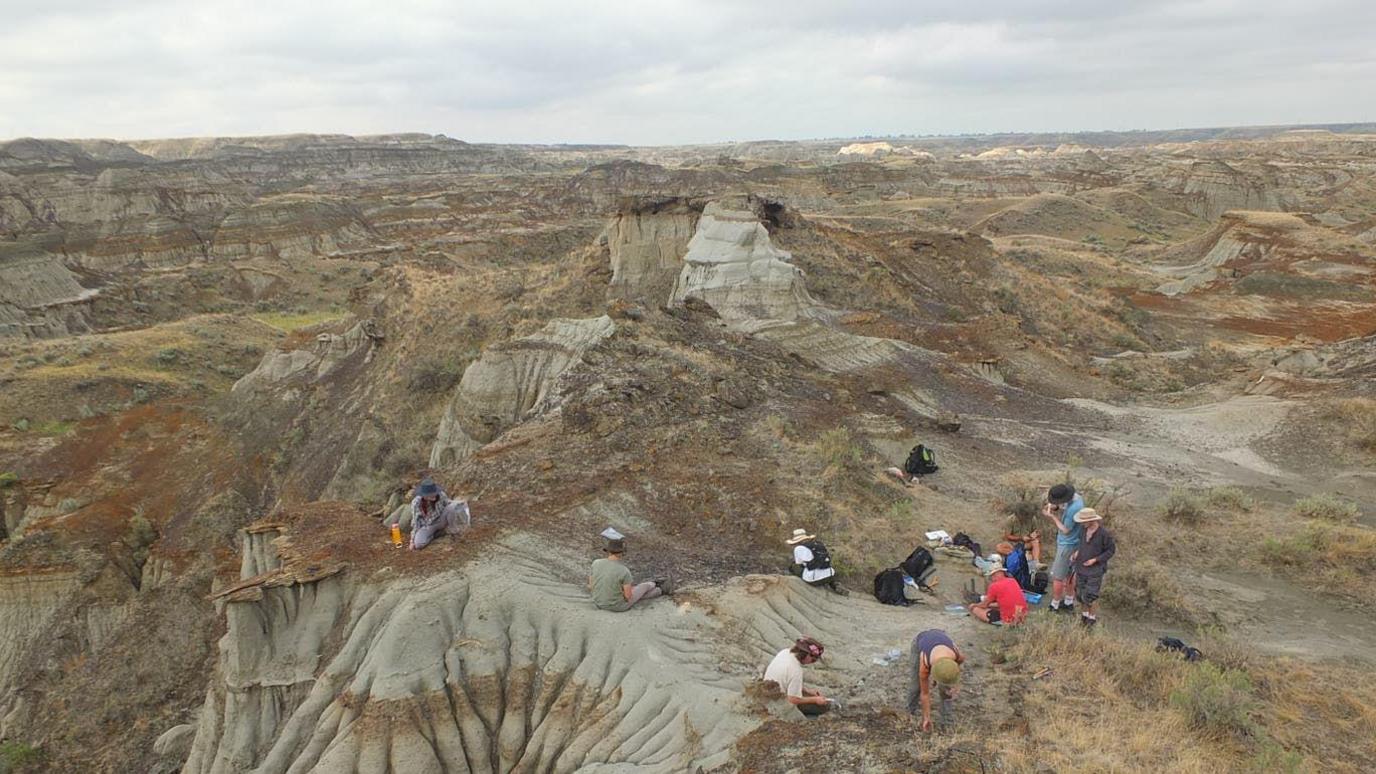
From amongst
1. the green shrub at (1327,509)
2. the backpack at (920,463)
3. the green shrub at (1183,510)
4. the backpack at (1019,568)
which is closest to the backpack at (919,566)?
the backpack at (1019,568)

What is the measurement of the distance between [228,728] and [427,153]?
157186 mm

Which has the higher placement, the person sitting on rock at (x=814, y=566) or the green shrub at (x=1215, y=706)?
the green shrub at (x=1215, y=706)

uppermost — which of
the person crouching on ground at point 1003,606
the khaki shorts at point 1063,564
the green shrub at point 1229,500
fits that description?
the khaki shorts at point 1063,564

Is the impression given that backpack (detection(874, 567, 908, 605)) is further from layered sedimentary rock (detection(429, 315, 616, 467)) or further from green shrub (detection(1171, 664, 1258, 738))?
layered sedimentary rock (detection(429, 315, 616, 467))

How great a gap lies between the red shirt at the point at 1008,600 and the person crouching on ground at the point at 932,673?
2.16 metres

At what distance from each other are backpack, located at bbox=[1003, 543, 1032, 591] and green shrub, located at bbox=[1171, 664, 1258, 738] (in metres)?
3.20

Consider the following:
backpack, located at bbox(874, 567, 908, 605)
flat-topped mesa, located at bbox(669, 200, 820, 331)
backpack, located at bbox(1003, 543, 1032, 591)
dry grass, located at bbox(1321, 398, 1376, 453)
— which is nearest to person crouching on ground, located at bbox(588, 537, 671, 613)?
backpack, located at bbox(874, 567, 908, 605)

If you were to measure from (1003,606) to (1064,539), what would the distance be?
1.23 m

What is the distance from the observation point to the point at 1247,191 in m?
74.3

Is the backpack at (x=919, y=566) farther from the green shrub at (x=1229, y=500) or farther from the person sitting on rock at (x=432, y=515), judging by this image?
the green shrub at (x=1229, y=500)

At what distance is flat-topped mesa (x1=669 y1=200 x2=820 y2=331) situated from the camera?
24047 mm

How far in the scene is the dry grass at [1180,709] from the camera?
5.72 m

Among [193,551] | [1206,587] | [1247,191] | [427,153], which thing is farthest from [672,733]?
[427,153]

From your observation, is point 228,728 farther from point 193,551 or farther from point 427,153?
point 427,153
